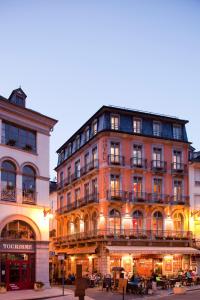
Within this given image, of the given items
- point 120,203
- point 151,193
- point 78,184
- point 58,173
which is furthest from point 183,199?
Answer: point 58,173

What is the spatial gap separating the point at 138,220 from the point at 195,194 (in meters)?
7.53

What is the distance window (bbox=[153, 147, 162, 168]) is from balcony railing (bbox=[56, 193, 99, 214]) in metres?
6.91

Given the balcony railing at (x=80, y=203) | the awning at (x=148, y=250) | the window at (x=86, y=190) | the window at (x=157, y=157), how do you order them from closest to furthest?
the awning at (x=148, y=250), the balcony railing at (x=80, y=203), the window at (x=157, y=157), the window at (x=86, y=190)

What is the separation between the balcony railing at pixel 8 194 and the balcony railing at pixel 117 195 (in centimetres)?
1552

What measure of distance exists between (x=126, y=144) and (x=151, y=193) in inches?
215

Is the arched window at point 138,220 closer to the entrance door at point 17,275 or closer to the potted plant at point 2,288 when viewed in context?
the entrance door at point 17,275

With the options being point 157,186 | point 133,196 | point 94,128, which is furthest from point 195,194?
point 94,128

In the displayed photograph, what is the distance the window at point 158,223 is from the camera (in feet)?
160

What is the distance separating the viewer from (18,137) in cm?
3434

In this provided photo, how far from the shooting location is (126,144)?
1935 inches

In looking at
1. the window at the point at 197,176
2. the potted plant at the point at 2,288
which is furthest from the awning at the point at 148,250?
the potted plant at the point at 2,288

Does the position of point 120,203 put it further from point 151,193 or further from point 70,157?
point 70,157

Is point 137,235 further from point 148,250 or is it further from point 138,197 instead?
point 138,197

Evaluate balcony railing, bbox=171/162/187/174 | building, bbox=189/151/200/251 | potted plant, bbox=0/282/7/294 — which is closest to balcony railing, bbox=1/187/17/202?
potted plant, bbox=0/282/7/294
